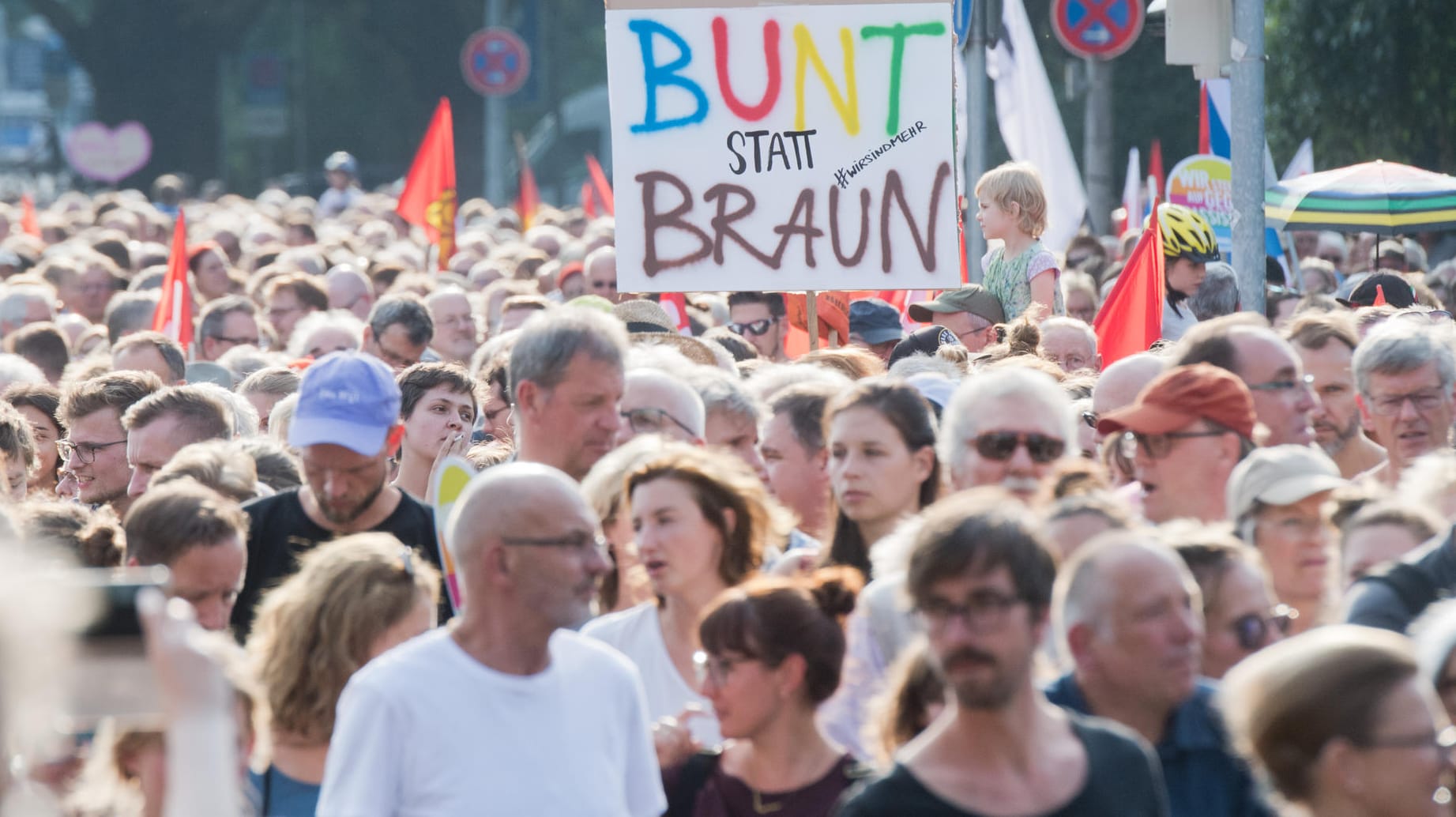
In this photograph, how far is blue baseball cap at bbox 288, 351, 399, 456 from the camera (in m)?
5.34

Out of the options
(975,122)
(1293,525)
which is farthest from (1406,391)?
(975,122)

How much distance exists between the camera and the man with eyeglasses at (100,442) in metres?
6.81

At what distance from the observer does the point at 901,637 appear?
4.23 m

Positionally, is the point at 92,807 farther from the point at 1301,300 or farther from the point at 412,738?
the point at 1301,300

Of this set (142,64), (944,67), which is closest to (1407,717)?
(944,67)

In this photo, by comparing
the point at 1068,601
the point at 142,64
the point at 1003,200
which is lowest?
the point at 1068,601

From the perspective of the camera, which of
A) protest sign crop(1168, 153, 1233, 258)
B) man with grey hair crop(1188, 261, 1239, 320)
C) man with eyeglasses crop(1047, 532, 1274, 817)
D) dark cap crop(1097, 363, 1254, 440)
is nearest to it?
man with eyeglasses crop(1047, 532, 1274, 817)

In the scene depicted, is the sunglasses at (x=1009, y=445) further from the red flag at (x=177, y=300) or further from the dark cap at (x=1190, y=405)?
the red flag at (x=177, y=300)

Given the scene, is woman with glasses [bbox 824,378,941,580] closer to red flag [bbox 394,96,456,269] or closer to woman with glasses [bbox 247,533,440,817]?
woman with glasses [bbox 247,533,440,817]

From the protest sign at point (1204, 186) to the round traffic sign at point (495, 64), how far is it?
51.7 ft

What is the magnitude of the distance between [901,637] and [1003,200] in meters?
4.91

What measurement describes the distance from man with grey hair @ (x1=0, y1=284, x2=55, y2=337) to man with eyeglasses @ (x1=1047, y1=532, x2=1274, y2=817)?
338 inches

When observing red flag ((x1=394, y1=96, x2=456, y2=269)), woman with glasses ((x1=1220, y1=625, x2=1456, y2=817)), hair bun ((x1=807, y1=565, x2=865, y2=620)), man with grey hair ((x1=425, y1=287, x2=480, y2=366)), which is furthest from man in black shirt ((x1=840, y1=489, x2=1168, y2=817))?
red flag ((x1=394, y1=96, x2=456, y2=269))

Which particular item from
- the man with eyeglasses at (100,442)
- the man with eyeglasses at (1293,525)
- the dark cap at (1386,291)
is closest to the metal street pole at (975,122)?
the dark cap at (1386,291)
